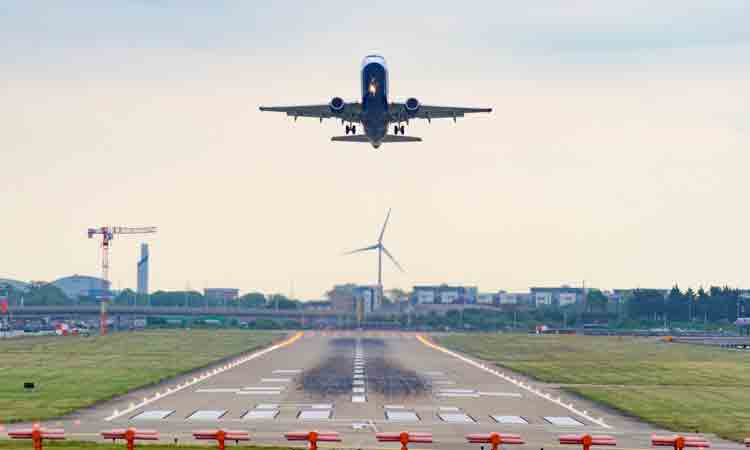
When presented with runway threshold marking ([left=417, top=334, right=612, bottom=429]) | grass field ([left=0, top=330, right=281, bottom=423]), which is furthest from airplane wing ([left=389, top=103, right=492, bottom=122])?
grass field ([left=0, top=330, right=281, bottom=423])

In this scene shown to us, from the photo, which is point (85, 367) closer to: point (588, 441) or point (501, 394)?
point (501, 394)

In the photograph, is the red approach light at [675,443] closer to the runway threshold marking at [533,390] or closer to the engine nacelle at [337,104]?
the runway threshold marking at [533,390]

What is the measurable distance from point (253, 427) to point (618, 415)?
20.4 m

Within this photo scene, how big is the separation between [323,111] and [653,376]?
36962 mm

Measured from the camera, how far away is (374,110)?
77688 mm

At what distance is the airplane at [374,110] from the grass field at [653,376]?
2117cm

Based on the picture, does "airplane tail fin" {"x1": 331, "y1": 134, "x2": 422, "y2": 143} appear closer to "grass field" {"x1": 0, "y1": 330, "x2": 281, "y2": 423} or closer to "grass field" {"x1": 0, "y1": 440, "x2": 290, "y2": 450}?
"grass field" {"x1": 0, "y1": 330, "x2": 281, "y2": 423}

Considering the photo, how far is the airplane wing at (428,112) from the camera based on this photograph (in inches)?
3108

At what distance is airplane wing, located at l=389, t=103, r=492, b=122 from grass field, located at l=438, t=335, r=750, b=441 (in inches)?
797

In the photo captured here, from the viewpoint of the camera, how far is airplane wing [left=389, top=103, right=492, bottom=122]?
78.9m

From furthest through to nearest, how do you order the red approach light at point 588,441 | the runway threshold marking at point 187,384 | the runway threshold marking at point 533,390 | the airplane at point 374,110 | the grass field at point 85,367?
the airplane at point 374,110
the grass field at point 85,367
the runway threshold marking at point 187,384
the runway threshold marking at point 533,390
the red approach light at point 588,441

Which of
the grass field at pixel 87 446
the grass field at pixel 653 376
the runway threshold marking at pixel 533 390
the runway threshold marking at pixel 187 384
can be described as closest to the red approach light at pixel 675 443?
the grass field at pixel 653 376

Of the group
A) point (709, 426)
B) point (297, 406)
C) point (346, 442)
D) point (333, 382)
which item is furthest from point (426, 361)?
point (346, 442)

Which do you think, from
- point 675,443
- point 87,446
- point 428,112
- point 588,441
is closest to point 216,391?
point 428,112
